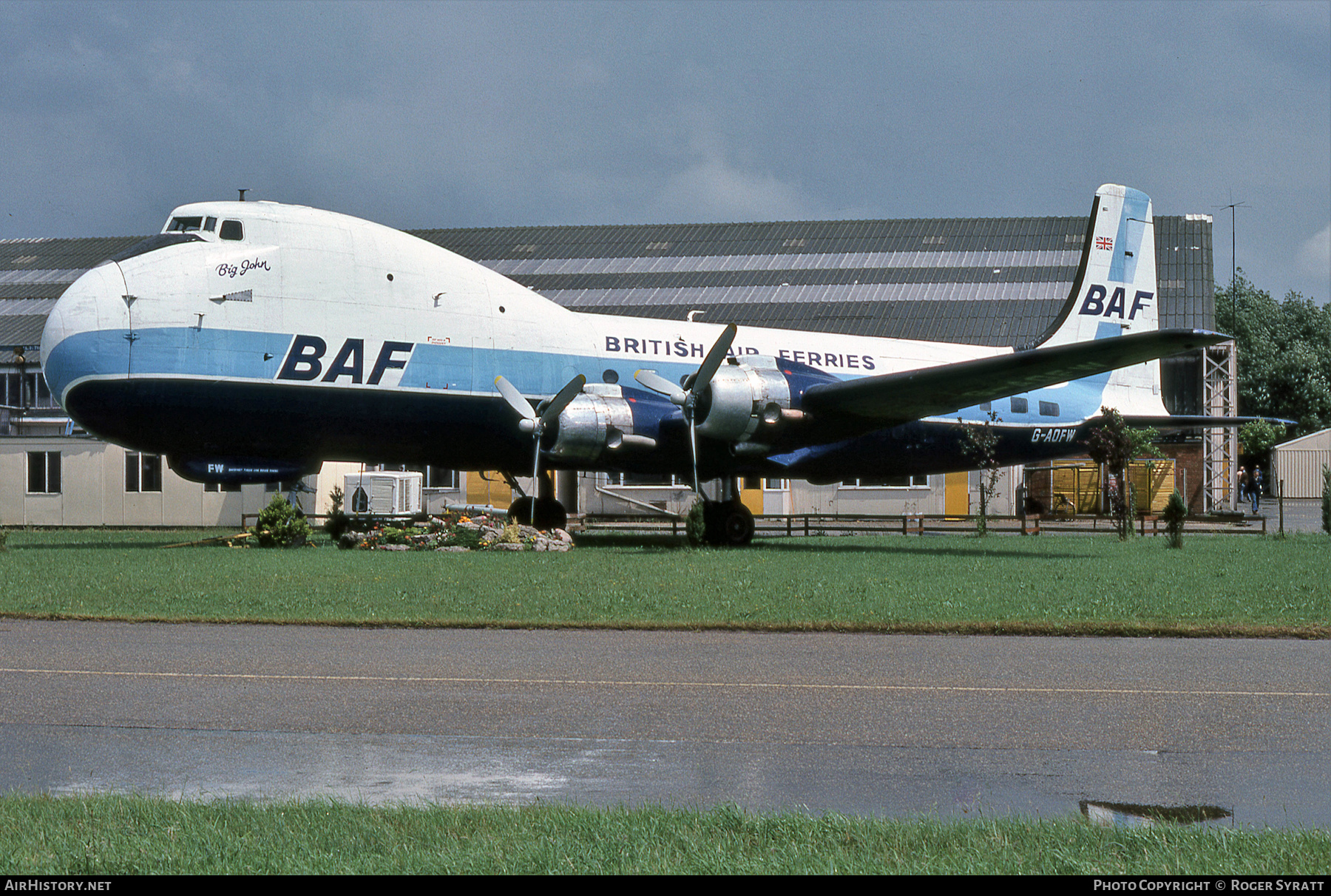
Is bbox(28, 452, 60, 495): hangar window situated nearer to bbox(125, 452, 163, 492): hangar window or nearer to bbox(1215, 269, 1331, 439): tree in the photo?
bbox(125, 452, 163, 492): hangar window

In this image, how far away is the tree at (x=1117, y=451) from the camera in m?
31.1

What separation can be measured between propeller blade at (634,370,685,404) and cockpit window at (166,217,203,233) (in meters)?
9.35

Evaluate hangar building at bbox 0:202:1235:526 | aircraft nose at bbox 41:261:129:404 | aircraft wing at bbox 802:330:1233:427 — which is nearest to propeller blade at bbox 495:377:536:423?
aircraft wing at bbox 802:330:1233:427

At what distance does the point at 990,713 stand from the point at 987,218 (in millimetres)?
59575

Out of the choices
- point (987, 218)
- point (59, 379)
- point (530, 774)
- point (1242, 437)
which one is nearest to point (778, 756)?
point (530, 774)

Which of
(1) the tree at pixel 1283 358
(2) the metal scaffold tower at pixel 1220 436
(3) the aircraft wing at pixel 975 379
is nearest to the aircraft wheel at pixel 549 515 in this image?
(3) the aircraft wing at pixel 975 379

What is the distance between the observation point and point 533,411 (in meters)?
25.6

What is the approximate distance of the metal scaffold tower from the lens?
49.1m

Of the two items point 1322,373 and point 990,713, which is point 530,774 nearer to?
point 990,713

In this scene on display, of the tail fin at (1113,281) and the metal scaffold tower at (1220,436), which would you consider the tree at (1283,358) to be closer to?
the metal scaffold tower at (1220,436)

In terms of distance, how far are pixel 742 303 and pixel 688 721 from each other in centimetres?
4954

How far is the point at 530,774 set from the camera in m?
6.77

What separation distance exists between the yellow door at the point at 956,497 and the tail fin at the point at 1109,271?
36.8 feet
